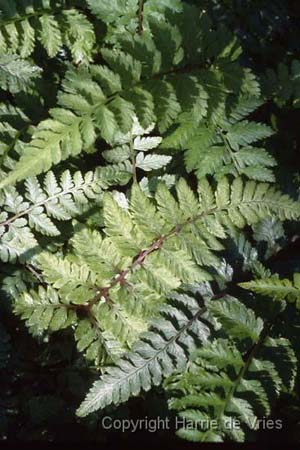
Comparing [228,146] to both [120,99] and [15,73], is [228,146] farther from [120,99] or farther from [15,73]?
[15,73]

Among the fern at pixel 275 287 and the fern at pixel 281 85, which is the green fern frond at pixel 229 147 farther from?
the fern at pixel 275 287

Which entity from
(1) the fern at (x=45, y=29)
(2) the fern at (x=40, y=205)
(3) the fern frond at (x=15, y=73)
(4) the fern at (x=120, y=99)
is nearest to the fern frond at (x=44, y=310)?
(2) the fern at (x=40, y=205)

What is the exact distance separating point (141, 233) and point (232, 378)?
0.59 metres

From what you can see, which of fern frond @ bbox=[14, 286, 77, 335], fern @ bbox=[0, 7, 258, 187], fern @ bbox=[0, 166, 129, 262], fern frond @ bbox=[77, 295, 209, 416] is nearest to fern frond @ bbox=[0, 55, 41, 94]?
fern @ bbox=[0, 7, 258, 187]

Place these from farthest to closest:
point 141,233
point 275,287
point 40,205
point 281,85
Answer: point 281,85, point 40,205, point 141,233, point 275,287

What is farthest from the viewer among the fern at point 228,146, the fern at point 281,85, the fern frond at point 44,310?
the fern at point 281,85

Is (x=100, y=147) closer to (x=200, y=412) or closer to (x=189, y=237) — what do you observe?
(x=189, y=237)

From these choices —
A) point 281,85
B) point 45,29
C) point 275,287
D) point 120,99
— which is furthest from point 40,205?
point 281,85

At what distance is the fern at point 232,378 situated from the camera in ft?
5.88

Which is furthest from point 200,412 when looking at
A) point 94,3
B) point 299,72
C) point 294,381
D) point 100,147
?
point 94,3

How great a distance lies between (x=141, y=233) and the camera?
6.57 ft

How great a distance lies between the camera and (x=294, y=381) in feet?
6.63

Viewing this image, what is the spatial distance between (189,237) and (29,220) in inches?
24.5

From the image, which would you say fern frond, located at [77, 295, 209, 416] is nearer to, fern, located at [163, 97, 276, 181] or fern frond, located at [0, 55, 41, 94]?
fern, located at [163, 97, 276, 181]
